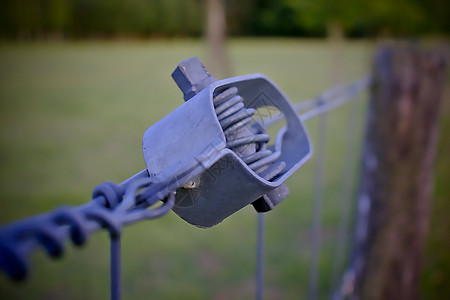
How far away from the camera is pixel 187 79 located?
0.35 meters

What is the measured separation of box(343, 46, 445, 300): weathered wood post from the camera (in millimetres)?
1026

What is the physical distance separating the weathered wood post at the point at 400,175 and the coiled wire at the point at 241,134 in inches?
30.9

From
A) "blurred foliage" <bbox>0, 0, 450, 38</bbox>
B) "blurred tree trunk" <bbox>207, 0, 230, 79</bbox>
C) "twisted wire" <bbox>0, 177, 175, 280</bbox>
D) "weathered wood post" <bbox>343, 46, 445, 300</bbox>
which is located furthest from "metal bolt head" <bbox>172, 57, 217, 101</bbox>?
"blurred foliage" <bbox>0, 0, 450, 38</bbox>

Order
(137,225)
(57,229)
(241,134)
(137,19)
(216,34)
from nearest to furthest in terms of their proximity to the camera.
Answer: (57,229), (241,134), (137,225), (216,34), (137,19)

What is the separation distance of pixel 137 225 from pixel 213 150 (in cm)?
199

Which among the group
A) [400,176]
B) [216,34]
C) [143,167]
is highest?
[400,176]

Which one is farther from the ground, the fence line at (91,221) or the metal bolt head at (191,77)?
the metal bolt head at (191,77)

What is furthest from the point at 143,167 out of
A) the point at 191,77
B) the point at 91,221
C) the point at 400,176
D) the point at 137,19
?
the point at 137,19

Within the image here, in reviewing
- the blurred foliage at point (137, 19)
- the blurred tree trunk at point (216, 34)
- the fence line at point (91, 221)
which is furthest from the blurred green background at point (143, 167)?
the blurred foliage at point (137, 19)

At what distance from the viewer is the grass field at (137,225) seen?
1634 mm

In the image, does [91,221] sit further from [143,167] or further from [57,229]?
[143,167]

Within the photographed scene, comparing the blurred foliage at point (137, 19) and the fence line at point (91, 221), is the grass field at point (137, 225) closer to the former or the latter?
the fence line at point (91, 221)

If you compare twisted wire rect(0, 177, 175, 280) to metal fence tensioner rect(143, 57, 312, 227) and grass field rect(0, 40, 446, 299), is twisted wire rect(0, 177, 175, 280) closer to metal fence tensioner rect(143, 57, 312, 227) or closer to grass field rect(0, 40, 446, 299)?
metal fence tensioner rect(143, 57, 312, 227)

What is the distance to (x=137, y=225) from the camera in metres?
2.19
